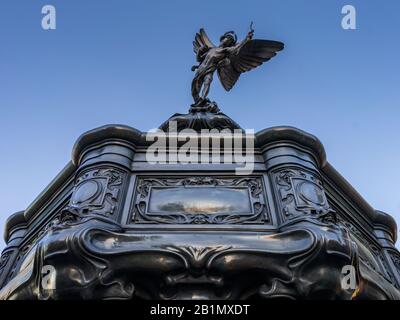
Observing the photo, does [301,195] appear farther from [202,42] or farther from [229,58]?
[202,42]

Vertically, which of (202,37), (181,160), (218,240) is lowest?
(218,240)

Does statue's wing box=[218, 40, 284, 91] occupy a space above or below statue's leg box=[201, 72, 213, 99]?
above

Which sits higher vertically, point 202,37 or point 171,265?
point 202,37

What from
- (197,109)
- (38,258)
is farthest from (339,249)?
(197,109)

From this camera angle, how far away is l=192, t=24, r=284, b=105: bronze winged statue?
40.4ft

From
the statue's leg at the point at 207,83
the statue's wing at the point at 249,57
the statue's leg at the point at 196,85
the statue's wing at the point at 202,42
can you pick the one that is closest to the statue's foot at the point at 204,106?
the statue's leg at the point at 207,83

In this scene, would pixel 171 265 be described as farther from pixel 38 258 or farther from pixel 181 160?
pixel 181 160

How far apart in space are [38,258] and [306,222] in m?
3.32

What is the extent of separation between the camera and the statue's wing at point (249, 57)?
12.8 m

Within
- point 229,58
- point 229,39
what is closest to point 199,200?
point 229,58

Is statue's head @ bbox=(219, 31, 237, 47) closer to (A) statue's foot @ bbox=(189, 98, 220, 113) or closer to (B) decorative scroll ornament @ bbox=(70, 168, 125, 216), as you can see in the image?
(A) statue's foot @ bbox=(189, 98, 220, 113)

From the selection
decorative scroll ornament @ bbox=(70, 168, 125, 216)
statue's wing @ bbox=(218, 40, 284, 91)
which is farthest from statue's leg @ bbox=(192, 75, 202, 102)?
decorative scroll ornament @ bbox=(70, 168, 125, 216)


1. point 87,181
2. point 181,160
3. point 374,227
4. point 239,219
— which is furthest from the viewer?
point 374,227
